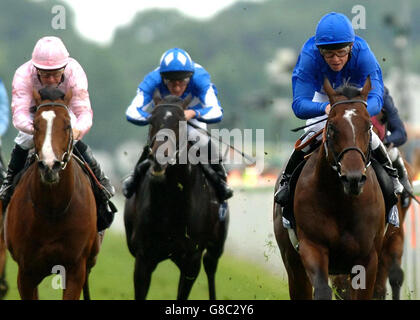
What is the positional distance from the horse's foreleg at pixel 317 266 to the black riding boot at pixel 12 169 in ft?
8.23

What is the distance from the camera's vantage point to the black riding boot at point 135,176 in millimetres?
9391

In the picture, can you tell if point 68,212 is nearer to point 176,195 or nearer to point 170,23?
point 176,195

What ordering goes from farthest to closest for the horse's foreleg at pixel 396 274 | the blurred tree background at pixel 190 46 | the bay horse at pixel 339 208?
the blurred tree background at pixel 190 46
the horse's foreleg at pixel 396 274
the bay horse at pixel 339 208

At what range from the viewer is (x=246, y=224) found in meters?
15.8

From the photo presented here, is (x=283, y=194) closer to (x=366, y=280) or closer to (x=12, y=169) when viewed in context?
(x=366, y=280)

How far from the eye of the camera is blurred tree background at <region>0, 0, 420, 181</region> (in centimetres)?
9494

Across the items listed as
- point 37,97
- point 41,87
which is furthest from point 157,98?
point 37,97

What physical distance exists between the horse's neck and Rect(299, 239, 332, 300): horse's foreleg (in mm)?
1799

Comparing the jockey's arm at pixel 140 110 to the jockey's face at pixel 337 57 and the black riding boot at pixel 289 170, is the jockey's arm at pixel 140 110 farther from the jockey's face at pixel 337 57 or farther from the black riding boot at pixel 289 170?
the jockey's face at pixel 337 57

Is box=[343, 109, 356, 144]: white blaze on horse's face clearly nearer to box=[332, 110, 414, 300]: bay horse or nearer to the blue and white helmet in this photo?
box=[332, 110, 414, 300]: bay horse

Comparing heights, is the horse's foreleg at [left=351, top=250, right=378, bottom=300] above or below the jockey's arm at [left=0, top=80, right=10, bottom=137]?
below

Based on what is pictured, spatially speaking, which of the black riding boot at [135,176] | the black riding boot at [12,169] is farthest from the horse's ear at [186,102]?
the black riding boot at [12,169]

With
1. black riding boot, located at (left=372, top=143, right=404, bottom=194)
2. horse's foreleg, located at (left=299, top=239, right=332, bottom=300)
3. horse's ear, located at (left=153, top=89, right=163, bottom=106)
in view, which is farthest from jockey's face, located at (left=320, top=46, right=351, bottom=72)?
horse's ear, located at (left=153, top=89, right=163, bottom=106)

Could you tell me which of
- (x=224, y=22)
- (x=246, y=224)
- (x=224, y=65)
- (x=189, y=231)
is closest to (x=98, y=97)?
(x=224, y=65)
